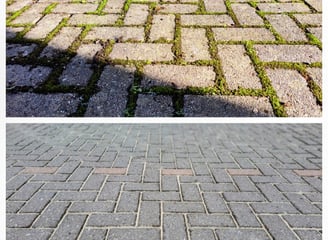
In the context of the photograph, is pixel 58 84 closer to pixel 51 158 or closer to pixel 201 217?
pixel 51 158

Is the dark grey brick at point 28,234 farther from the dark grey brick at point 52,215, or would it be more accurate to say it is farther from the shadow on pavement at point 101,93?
the shadow on pavement at point 101,93

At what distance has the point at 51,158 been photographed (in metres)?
3.33

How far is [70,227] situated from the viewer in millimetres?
2072

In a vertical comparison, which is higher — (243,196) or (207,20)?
(207,20)

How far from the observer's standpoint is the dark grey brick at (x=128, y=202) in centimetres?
229

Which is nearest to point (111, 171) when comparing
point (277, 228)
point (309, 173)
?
point (277, 228)

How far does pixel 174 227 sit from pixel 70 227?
69cm

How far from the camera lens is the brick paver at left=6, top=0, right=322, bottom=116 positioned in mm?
2615

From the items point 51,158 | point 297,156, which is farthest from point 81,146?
point 297,156

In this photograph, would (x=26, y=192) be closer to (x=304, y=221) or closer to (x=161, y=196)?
(x=161, y=196)

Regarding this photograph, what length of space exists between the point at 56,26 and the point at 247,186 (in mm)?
2745

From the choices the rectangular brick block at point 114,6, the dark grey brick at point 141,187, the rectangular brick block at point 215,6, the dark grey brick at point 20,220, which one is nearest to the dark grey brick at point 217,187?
the dark grey brick at point 141,187

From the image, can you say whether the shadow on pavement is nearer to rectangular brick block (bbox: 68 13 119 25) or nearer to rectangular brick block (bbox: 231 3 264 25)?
rectangular brick block (bbox: 68 13 119 25)

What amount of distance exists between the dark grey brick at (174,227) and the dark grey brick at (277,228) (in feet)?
1.86
